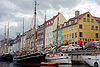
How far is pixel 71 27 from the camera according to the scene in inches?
2680

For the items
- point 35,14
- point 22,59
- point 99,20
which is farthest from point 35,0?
point 99,20

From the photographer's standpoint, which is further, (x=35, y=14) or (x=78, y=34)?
(x=78, y=34)

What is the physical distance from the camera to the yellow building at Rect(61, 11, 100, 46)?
64.1 m

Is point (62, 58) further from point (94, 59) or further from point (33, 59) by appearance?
point (94, 59)

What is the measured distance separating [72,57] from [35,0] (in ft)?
56.9

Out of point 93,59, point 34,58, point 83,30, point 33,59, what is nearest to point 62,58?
point 34,58

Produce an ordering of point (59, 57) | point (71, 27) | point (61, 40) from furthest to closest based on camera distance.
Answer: point (61, 40)
point (71, 27)
point (59, 57)

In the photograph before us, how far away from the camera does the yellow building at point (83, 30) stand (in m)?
64.1

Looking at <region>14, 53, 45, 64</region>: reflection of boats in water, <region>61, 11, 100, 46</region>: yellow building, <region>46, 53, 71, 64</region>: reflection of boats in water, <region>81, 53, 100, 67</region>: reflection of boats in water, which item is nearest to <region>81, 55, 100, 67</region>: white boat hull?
<region>81, 53, 100, 67</region>: reflection of boats in water

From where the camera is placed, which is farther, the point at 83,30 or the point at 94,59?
the point at 83,30

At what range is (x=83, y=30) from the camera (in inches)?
2562

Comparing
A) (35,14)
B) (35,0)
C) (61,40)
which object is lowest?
(61,40)

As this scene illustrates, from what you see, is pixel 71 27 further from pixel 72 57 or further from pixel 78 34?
pixel 72 57

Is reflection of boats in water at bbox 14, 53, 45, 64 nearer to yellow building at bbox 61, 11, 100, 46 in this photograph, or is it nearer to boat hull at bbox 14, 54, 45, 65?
boat hull at bbox 14, 54, 45, 65
